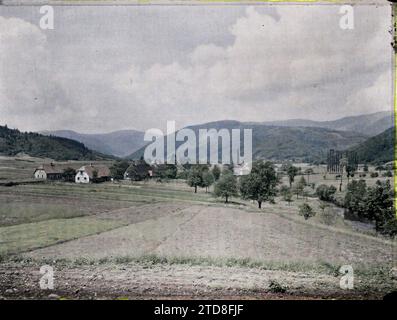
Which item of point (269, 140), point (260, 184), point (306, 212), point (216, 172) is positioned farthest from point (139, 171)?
point (306, 212)

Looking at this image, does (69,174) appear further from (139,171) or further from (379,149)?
(379,149)

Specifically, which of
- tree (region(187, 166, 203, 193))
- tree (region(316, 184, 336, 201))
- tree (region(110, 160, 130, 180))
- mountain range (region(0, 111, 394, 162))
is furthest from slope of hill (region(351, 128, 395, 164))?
tree (region(110, 160, 130, 180))

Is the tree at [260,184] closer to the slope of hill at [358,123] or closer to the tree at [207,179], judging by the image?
the tree at [207,179]

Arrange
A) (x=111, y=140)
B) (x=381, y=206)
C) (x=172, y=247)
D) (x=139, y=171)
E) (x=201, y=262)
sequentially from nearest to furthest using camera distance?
(x=201, y=262), (x=172, y=247), (x=111, y=140), (x=381, y=206), (x=139, y=171)

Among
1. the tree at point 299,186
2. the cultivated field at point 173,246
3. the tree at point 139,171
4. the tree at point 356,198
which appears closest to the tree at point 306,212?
the cultivated field at point 173,246

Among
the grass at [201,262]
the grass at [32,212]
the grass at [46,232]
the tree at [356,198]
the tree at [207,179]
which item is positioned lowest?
the grass at [201,262]

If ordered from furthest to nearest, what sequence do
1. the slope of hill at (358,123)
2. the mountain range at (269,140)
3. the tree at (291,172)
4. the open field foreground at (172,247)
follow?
the tree at (291,172)
the mountain range at (269,140)
the slope of hill at (358,123)
the open field foreground at (172,247)
